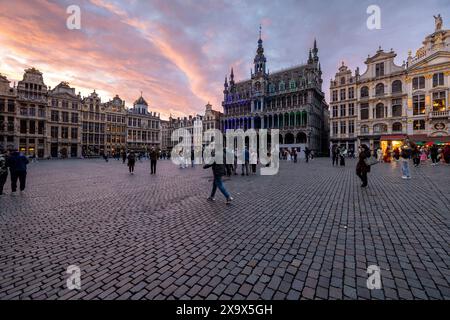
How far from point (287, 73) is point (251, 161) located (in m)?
52.8

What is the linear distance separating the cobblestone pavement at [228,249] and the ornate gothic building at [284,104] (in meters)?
48.2

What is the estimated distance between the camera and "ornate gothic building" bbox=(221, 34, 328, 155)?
171 feet

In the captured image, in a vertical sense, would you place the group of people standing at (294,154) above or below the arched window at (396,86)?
below

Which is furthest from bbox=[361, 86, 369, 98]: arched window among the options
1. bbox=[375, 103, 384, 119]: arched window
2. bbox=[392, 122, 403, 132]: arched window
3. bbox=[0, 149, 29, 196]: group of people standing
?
bbox=[0, 149, 29, 196]: group of people standing

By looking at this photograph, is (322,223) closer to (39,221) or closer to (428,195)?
(428,195)

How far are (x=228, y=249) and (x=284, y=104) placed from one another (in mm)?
57625

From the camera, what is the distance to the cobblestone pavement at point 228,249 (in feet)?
8.54

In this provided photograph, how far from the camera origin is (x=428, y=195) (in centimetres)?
742

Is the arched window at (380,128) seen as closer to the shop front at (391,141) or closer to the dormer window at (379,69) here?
the shop front at (391,141)

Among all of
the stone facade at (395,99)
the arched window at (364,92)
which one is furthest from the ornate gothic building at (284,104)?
the arched window at (364,92)

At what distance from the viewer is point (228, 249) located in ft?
12.1

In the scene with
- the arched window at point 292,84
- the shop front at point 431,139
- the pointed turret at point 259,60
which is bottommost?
the shop front at point 431,139

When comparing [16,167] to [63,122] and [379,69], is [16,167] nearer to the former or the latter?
[379,69]

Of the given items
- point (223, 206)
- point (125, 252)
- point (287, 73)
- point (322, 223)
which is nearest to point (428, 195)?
point (322, 223)
